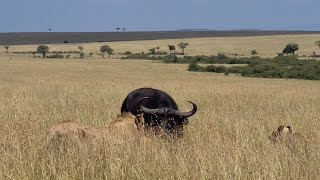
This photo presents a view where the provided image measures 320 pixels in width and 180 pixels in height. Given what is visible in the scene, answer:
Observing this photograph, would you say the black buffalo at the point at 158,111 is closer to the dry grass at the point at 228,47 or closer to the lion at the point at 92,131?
the lion at the point at 92,131

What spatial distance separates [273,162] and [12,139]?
3.45m

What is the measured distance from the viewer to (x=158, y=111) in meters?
10.6

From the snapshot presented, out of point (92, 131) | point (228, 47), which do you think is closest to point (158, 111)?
point (92, 131)

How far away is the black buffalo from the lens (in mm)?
10163

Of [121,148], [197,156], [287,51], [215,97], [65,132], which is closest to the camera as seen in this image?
[197,156]

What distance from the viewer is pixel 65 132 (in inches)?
328

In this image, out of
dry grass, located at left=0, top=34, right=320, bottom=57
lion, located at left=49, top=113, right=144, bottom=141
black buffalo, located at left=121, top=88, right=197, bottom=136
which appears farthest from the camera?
dry grass, located at left=0, top=34, right=320, bottom=57

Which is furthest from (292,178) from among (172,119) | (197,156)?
(172,119)

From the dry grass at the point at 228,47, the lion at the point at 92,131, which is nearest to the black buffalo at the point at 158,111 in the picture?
the lion at the point at 92,131

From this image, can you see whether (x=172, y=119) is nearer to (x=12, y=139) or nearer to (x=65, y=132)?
(x=65, y=132)

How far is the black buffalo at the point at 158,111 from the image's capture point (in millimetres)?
10163

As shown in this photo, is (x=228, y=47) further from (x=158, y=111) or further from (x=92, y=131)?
(x=92, y=131)

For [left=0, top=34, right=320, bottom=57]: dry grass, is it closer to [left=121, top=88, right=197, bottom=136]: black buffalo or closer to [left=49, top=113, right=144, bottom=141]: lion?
[left=121, top=88, right=197, bottom=136]: black buffalo

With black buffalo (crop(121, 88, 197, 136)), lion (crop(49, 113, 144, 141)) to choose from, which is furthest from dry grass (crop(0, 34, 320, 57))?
lion (crop(49, 113, 144, 141))
